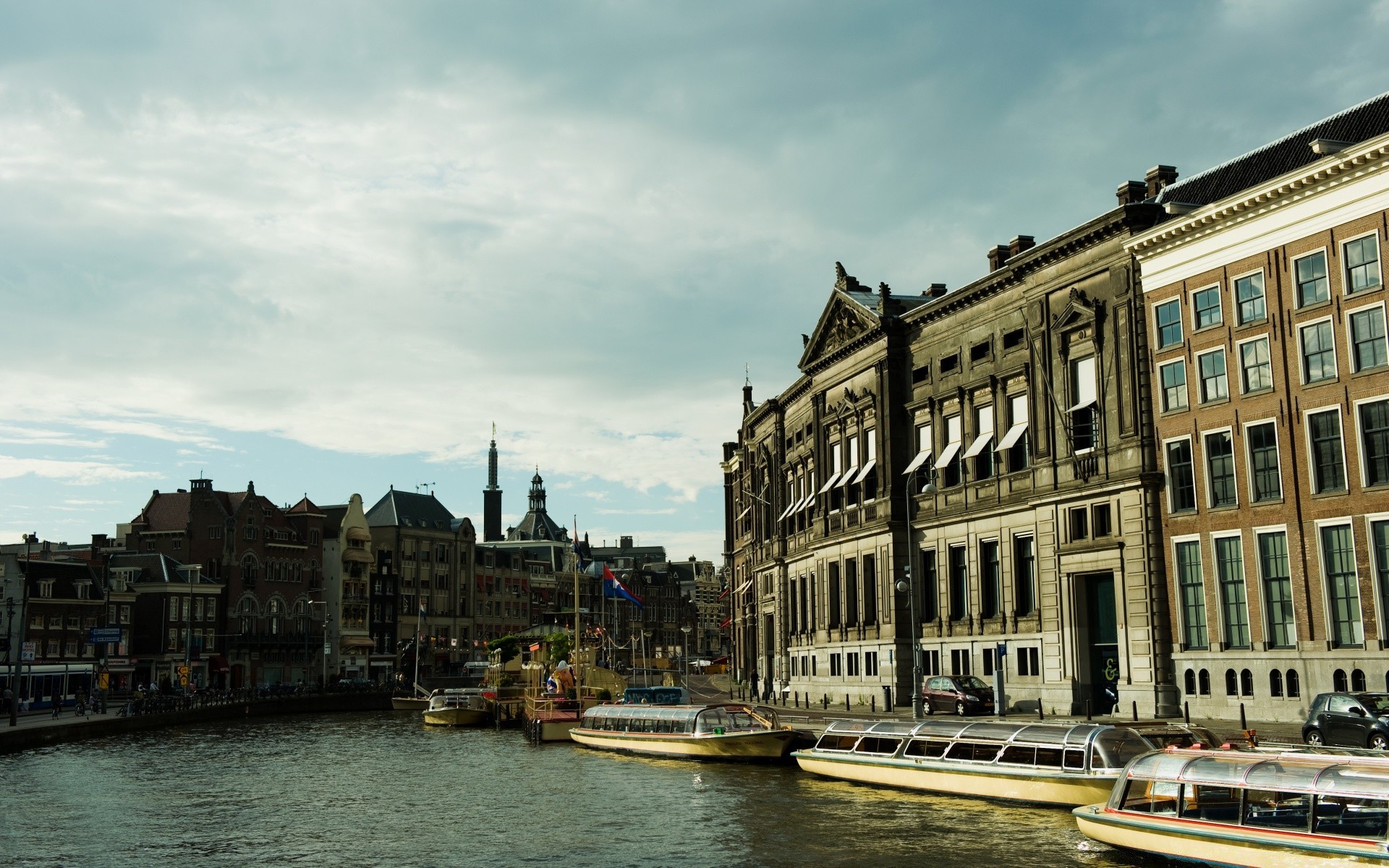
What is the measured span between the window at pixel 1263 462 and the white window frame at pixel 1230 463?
63cm

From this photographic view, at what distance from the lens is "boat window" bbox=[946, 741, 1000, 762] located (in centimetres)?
3859

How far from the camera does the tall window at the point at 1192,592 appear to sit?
168 ft

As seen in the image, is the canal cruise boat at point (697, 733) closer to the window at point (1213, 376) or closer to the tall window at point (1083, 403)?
the tall window at point (1083, 403)

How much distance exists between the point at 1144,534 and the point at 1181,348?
7.98 meters

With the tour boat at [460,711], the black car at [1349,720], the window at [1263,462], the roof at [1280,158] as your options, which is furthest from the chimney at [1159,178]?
the tour boat at [460,711]

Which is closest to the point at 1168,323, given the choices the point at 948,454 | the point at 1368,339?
the point at 1368,339

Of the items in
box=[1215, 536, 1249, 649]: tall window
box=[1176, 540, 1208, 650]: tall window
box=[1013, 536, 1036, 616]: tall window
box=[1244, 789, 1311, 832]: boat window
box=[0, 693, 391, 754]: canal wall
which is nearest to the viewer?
box=[1244, 789, 1311, 832]: boat window

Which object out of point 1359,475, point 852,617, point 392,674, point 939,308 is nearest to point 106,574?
point 392,674

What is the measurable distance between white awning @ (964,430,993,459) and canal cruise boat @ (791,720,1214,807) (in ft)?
69.7

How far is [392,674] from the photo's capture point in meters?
166

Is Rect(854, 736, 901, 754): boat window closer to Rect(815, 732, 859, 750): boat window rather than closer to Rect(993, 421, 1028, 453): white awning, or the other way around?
Rect(815, 732, 859, 750): boat window

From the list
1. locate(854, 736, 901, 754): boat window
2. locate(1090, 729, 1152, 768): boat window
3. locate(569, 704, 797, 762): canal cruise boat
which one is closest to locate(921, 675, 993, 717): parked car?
locate(569, 704, 797, 762): canal cruise boat

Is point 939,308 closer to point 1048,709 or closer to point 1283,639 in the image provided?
point 1048,709

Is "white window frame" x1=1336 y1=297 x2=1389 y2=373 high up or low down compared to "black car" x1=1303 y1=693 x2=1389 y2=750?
up
